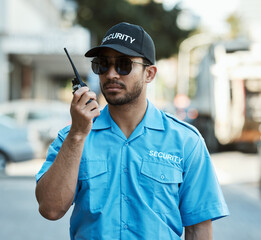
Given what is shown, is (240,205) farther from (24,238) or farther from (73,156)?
(73,156)

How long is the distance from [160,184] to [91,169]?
0.34 metres

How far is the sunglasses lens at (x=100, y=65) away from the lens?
2.29m

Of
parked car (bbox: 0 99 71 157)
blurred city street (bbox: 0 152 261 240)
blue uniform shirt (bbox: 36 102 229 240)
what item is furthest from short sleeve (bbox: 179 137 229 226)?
parked car (bbox: 0 99 71 157)

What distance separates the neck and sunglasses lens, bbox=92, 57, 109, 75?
188 mm

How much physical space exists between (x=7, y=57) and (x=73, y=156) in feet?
65.3

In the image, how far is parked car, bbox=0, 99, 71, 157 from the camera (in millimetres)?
10859

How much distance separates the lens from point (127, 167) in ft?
7.02

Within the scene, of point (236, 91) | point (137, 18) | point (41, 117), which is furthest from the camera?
point (137, 18)

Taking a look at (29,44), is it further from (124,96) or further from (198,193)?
(198,193)

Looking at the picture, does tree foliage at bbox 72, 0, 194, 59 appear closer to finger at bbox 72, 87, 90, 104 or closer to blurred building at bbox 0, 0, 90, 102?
blurred building at bbox 0, 0, 90, 102

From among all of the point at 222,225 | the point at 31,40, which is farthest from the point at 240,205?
the point at 31,40

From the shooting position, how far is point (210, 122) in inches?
613

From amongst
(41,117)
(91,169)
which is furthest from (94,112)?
(41,117)

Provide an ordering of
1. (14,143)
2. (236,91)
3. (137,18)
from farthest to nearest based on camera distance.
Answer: (137,18)
(236,91)
(14,143)
